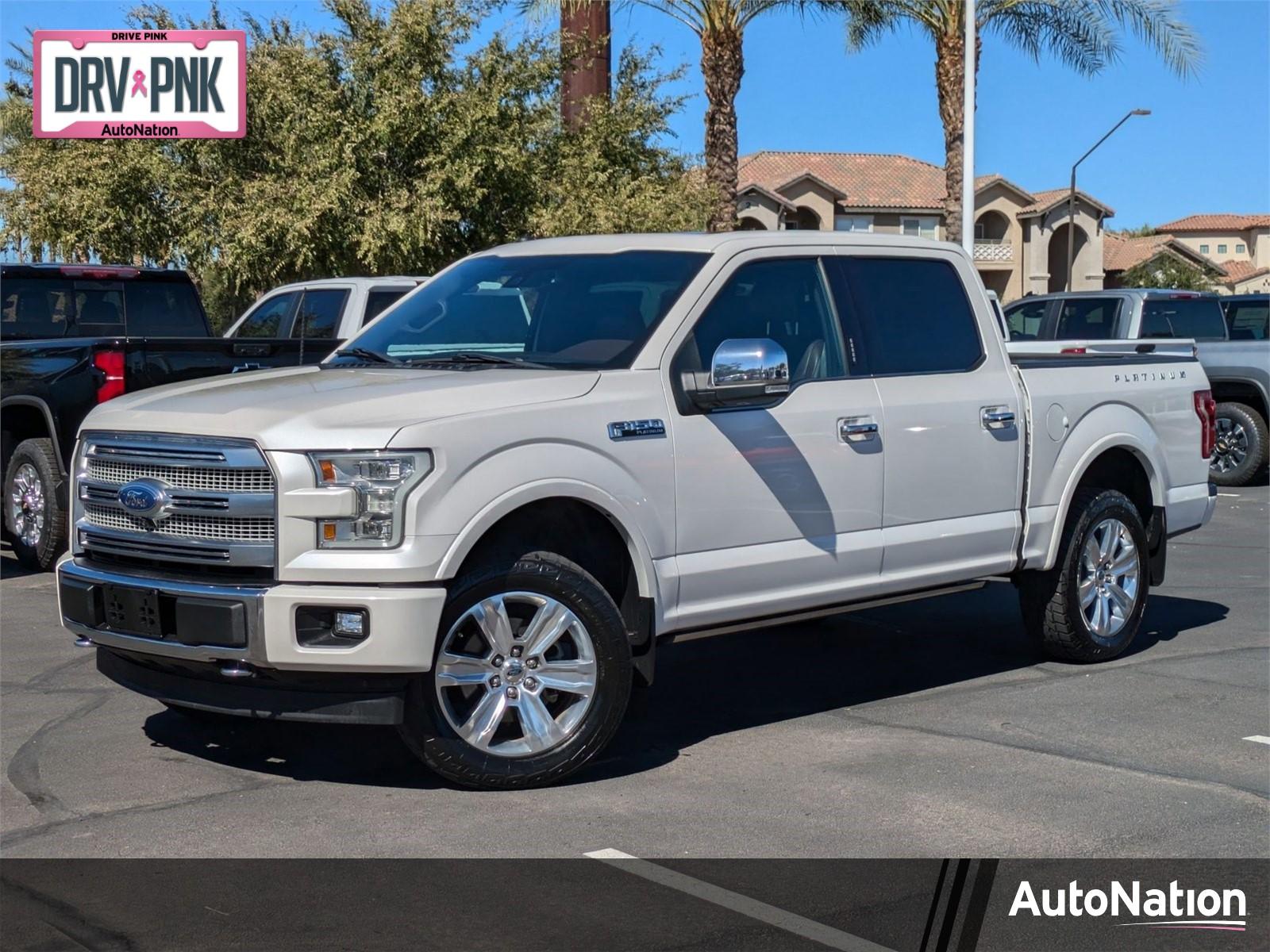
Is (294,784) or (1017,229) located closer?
(294,784)

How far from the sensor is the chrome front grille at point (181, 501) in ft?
18.2

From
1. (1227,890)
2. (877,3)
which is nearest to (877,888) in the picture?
(1227,890)

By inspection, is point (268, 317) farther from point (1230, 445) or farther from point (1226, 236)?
point (1226, 236)

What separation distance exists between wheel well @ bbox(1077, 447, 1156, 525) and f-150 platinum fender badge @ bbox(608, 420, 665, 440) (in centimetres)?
317

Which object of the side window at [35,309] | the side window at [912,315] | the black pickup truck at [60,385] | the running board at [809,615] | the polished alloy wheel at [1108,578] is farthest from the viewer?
the side window at [35,309]

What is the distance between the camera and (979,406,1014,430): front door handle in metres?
7.44

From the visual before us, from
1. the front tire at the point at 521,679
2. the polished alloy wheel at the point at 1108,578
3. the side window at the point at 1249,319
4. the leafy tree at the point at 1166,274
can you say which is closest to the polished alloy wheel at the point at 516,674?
the front tire at the point at 521,679

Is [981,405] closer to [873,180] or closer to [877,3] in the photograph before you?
[877,3]

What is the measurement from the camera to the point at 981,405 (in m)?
7.44

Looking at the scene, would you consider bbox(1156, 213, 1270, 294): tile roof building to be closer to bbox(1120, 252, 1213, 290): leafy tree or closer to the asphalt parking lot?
bbox(1120, 252, 1213, 290): leafy tree

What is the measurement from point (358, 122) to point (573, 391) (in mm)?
17632

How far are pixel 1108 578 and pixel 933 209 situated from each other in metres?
72.5

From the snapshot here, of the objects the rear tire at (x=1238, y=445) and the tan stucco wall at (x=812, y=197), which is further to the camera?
the tan stucco wall at (x=812, y=197)

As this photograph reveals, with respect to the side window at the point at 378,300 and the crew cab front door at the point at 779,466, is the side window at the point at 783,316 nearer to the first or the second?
the crew cab front door at the point at 779,466
